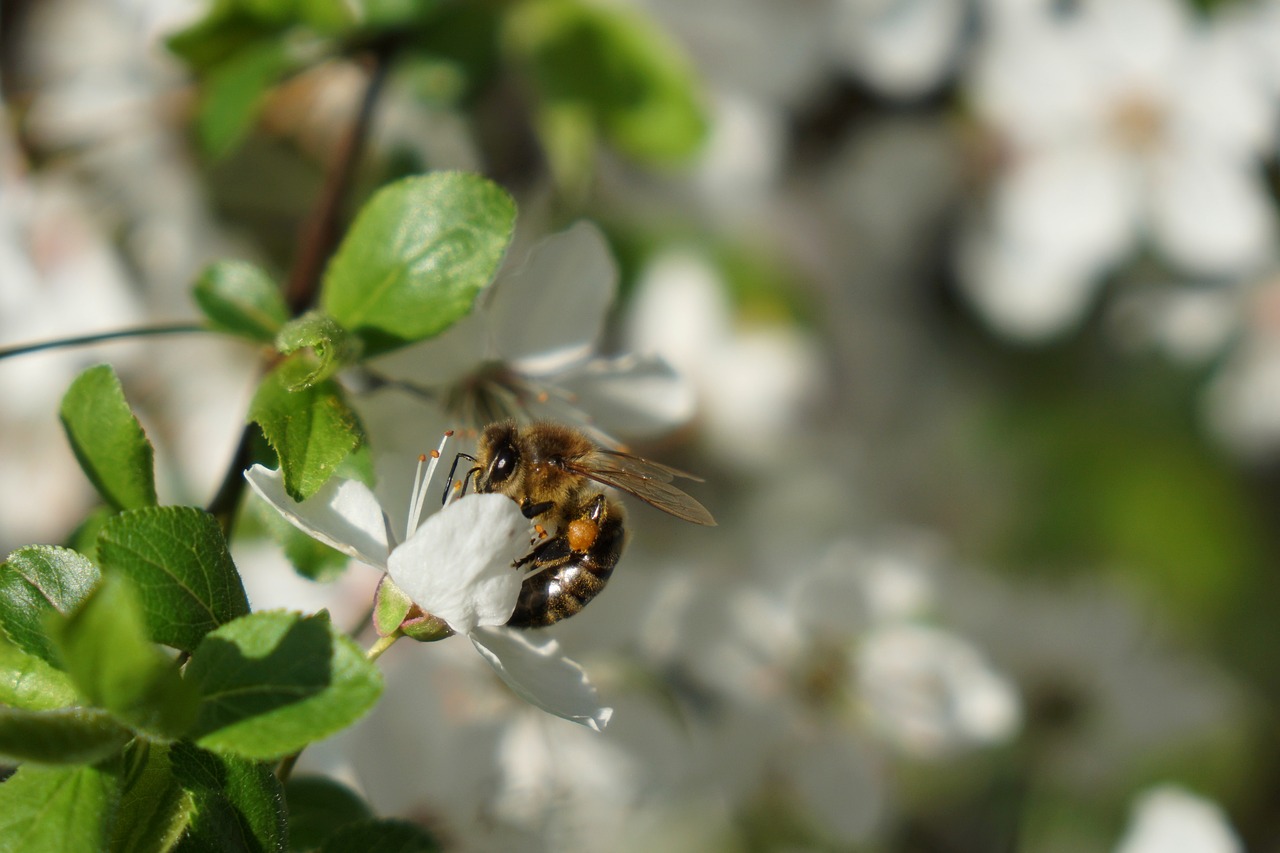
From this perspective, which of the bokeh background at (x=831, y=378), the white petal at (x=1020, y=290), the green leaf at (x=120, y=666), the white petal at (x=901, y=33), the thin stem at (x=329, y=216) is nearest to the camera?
the green leaf at (x=120, y=666)

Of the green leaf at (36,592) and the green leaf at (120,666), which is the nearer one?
the green leaf at (120,666)

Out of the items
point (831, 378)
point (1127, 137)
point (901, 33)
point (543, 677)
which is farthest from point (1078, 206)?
point (543, 677)

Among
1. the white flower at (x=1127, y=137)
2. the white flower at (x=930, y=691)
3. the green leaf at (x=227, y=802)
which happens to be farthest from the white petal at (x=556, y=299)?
the white flower at (x=1127, y=137)

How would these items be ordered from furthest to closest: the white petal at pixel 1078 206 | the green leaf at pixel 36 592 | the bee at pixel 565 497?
the white petal at pixel 1078 206, the bee at pixel 565 497, the green leaf at pixel 36 592

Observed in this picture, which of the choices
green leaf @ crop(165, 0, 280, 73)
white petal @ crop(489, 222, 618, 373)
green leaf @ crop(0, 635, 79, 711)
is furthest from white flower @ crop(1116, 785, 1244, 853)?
green leaf @ crop(165, 0, 280, 73)

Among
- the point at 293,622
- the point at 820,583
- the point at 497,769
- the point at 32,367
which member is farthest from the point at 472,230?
the point at 32,367

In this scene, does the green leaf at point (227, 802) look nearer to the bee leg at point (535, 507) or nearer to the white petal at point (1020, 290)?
the bee leg at point (535, 507)
